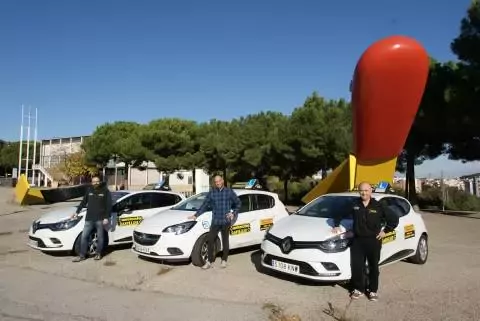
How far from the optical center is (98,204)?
8.75 metres

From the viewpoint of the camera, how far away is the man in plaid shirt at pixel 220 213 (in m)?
8.08

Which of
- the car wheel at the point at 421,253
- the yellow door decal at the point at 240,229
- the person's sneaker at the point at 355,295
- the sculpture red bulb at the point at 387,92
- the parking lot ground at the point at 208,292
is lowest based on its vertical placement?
the parking lot ground at the point at 208,292

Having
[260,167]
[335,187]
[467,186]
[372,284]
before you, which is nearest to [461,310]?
[372,284]

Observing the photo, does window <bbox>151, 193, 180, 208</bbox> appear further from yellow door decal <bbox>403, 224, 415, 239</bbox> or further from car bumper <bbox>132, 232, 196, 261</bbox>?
yellow door decal <bbox>403, 224, 415, 239</bbox>

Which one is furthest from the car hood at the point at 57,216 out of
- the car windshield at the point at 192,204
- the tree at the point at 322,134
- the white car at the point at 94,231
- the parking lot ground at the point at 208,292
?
the tree at the point at 322,134

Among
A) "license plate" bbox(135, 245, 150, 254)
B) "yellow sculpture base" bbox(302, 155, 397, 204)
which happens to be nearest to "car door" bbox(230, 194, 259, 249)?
"license plate" bbox(135, 245, 150, 254)

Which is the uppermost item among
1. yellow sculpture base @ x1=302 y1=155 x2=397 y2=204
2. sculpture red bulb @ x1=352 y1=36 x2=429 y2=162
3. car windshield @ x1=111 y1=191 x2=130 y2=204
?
sculpture red bulb @ x1=352 y1=36 x2=429 y2=162

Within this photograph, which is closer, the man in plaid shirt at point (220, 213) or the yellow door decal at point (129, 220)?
the man in plaid shirt at point (220, 213)

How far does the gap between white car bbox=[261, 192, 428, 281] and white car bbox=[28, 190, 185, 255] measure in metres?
3.81

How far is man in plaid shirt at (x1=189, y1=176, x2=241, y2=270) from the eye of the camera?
8.08 meters

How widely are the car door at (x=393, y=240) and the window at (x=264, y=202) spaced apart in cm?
266

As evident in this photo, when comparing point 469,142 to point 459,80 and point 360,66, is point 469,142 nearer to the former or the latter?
point 459,80

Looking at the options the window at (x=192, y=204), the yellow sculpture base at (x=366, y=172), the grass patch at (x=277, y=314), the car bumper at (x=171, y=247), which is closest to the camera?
the grass patch at (x=277, y=314)

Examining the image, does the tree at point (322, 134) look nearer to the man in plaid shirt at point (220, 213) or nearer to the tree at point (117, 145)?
the man in plaid shirt at point (220, 213)
